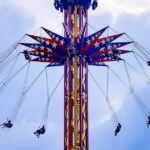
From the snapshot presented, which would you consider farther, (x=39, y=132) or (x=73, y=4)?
(x=73, y=4)

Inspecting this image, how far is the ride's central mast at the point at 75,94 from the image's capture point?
52938mm

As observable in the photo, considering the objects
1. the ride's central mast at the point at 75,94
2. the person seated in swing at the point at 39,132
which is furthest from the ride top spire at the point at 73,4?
the person seated in swing at the point at 39,132

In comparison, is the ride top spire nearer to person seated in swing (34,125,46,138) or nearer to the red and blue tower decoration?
the red and blue tower decoration

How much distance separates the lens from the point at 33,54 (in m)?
55.2

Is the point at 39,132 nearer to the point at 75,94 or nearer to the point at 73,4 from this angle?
the point at 75,94

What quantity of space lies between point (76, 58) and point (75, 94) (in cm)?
297

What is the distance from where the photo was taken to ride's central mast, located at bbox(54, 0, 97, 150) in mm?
52938

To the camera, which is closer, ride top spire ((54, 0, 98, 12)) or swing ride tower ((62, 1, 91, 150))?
swing ride tower ((62, 1, 91, 150))

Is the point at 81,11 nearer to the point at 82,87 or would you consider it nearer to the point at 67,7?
the point at 67,7

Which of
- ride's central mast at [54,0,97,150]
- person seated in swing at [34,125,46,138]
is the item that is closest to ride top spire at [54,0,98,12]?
ride's central mast at [54,0,97,150]

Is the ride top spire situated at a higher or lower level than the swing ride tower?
higher

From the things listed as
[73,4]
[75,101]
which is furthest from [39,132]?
[73,4]

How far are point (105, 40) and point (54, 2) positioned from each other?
6.81 meters

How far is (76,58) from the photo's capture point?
180ft
